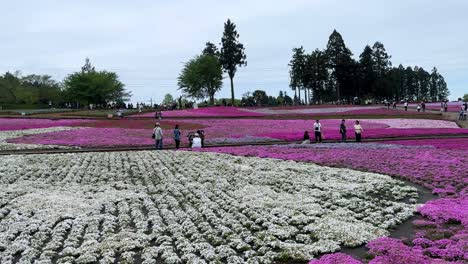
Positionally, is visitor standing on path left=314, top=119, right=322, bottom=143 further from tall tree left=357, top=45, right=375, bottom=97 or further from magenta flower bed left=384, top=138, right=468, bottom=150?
tall tree left=357, top=45, right=375, bottom=97

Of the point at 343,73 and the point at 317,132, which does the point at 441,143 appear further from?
the point at 343,73

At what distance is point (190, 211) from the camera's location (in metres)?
15.4

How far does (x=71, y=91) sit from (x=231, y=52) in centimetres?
3285

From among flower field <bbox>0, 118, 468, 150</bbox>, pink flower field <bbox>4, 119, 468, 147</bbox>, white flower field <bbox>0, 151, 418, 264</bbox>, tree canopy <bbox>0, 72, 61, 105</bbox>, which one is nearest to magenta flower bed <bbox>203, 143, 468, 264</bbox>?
white flower field <bbox>0, 151, 418, 264</bbox>

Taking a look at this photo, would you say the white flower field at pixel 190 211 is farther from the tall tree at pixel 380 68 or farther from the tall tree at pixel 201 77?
the tall tree at pixel 380 68

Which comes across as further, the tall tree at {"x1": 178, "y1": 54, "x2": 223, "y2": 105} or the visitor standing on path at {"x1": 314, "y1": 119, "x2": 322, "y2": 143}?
the tall tree at {"x1": 178, "y1": 54, "x2": 223, "y2": 105}

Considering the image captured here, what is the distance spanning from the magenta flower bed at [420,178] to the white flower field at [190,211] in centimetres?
82

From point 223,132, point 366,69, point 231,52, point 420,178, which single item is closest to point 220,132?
point 223,132

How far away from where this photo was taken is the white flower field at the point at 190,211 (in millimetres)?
11758

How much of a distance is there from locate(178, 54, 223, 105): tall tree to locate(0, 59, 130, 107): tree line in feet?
47.9

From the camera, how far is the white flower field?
1176 centimetres

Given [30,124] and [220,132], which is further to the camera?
[30,124]

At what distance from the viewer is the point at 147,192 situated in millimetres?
18812

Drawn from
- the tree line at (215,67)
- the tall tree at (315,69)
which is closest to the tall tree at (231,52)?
the tree line at (215,67)
